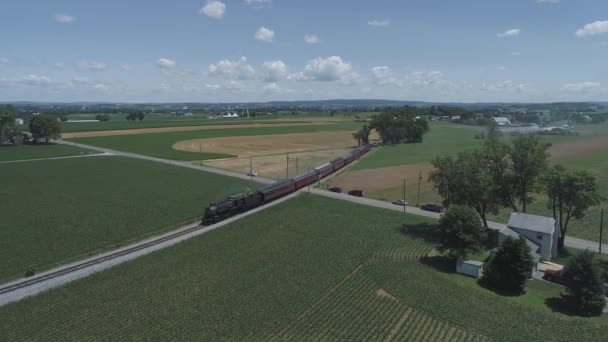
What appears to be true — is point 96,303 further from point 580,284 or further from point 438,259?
point 580,284

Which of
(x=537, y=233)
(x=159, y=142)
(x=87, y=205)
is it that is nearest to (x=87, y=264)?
(x=87, y=205)

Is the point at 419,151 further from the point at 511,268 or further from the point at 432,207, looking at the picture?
the point at 511,268

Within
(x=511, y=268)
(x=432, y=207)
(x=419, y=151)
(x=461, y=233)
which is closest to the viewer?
→ (x=511, y=268)

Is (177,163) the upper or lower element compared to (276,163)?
upper

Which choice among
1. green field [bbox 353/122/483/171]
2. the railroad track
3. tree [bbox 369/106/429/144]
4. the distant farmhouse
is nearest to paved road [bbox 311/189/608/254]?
the distant farmhouse

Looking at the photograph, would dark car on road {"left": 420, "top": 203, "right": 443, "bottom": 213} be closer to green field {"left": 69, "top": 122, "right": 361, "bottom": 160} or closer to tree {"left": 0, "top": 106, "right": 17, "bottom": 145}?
green field {"left": 69, "top": 122, "right": 361, "bottom": 160}

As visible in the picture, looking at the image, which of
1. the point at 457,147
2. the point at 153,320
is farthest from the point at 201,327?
the point at 457,147
